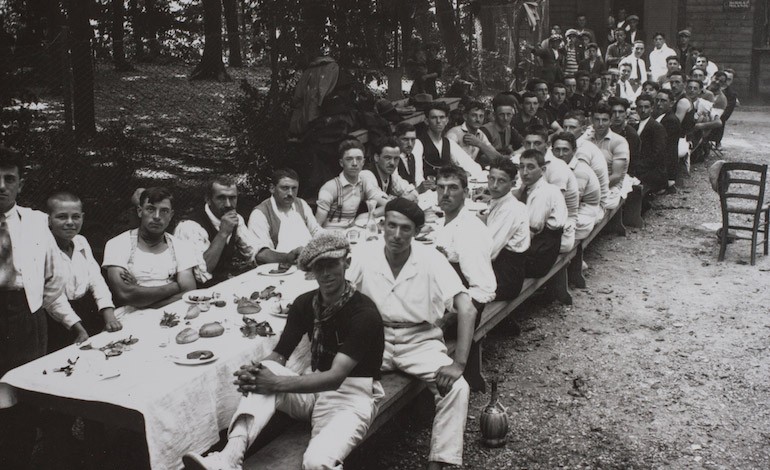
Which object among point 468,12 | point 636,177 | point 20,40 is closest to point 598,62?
point 468,12

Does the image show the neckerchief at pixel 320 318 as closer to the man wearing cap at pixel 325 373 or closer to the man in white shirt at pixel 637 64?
the man wearing cap at pixel 325 373

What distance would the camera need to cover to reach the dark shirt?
3998 millimetres

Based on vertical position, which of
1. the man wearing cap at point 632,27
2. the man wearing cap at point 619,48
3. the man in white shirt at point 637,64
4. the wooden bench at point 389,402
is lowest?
the wooden bench at point 389,402

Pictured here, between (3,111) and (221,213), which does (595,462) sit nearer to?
(221,213)

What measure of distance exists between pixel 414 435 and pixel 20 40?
5.76m

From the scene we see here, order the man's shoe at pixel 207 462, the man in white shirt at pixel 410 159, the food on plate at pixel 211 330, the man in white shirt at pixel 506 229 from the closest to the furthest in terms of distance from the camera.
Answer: the man's shoe at pixel 207 462 → the food on plate at pixel 211 330 → the man in white shirt at pixel 506 229 → the man in white shirt at pixel 410 159

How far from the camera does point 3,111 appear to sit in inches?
272

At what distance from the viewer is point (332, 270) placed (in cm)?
401

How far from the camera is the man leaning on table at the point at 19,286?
4.30 m

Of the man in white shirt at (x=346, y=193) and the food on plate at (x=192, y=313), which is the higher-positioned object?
the man in white shirt at (x=346, y=193)

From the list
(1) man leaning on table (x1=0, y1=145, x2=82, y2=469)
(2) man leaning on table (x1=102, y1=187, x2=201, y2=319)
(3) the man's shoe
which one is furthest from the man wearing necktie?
(3) the man's shoe

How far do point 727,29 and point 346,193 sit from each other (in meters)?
17.3

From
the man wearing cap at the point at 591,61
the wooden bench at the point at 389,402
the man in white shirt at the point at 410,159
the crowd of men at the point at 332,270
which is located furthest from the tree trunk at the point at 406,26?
the wooden bench at the point at 389,402

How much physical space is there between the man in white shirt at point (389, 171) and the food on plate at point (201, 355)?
3746 millimetres
